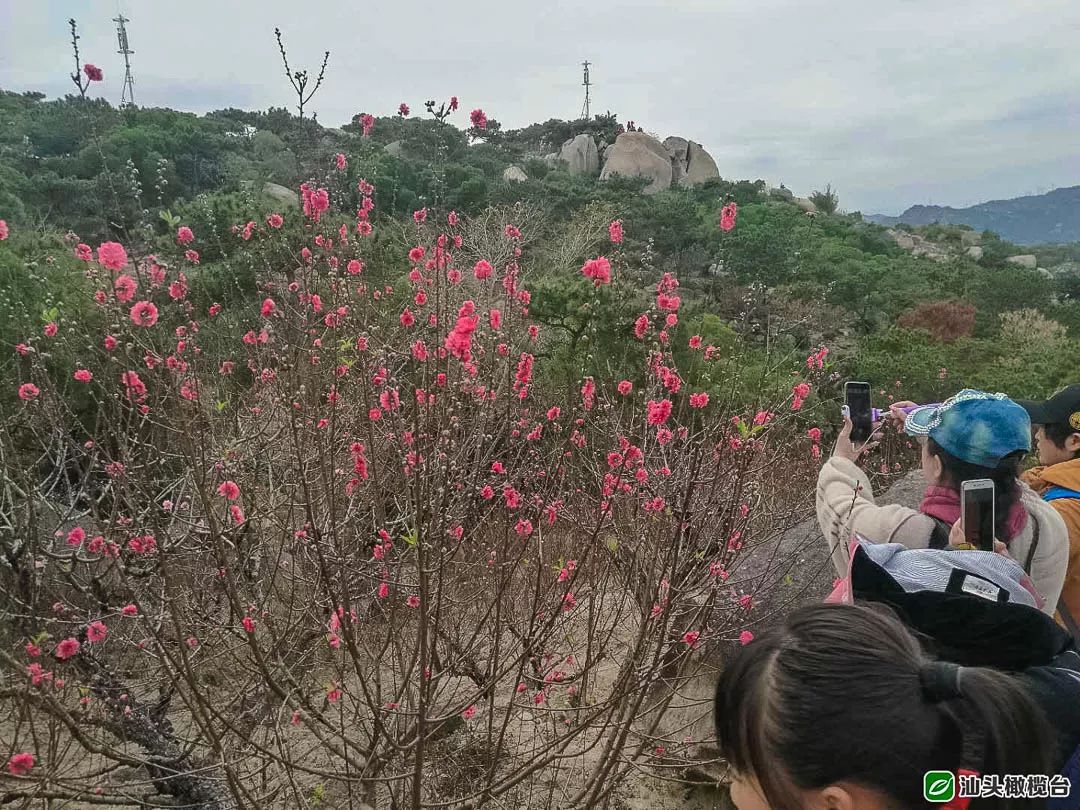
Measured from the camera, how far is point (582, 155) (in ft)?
131

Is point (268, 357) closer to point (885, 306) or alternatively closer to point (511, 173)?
point (885, 306)

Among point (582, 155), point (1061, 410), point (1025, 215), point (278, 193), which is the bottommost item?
point (1061, 410)

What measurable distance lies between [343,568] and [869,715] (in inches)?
52.4

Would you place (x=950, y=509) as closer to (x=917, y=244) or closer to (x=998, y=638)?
(x=998, y=638)

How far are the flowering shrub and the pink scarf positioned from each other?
479mm

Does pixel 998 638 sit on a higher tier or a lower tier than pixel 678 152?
lower

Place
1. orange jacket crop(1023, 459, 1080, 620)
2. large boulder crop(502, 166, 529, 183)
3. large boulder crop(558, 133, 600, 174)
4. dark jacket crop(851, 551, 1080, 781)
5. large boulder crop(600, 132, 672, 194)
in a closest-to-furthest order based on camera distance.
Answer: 1. dark jacket crop(851, 551, 1080, 781)
2. orange jacket crop(1023, 459, 1080, 620)
3. large boulder crop(502, 166, 529, 183)
4. large boulder crop(600, 132, 672, 194)
5. large boulder crop(558, 133, 600, 174)

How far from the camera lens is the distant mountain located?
13162 centimetres

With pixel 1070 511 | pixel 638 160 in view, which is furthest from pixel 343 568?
pixel 638 160

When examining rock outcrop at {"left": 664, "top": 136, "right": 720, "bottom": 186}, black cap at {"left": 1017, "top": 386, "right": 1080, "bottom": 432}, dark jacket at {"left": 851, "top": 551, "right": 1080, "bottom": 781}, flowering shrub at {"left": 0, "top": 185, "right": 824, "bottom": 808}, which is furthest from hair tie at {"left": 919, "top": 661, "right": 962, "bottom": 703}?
rock outcrop at {"left": 664, "top": 136, "right": 720, "bottom": 186}

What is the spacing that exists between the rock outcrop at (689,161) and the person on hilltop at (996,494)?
42.1 metres

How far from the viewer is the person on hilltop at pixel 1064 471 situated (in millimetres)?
1705

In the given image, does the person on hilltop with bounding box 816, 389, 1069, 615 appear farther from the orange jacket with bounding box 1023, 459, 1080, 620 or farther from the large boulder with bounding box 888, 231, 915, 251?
the large boulder with bounding box 888, 231, 915, 251

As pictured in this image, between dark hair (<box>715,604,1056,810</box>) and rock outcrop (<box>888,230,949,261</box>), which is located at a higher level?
rock outcrop (<box>888,230,949,261</box>)
